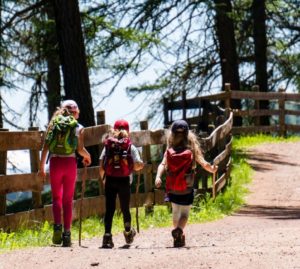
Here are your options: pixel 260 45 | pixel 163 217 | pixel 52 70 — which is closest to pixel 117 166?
pixel 163 217

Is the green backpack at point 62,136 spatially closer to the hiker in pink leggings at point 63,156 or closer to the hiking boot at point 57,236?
the hiker in pink leggings at point 63,156

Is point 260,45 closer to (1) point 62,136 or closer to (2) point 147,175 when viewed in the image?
(2) point 147,175

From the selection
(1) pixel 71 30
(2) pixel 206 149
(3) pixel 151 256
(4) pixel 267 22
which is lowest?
(3) pixel 151 256

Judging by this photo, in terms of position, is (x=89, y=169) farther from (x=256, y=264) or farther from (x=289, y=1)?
(x=289, y=1)

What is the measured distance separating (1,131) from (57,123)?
5.13 ft

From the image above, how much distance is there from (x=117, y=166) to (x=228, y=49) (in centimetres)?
1531

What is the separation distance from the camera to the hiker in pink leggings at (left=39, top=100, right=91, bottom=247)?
27.7 ft

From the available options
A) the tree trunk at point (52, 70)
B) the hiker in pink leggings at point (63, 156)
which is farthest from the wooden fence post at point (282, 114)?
the hiker in pink leggings at point (63, 156)

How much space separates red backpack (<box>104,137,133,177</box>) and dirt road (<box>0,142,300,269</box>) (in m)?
0.87

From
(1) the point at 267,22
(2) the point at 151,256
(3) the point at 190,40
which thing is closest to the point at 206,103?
(3) the point at 190,40

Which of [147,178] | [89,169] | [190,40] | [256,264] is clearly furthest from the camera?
[190,40]

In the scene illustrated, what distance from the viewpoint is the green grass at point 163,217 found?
360 inches

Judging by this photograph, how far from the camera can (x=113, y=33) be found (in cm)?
1681

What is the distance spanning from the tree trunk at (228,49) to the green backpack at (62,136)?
14312mm
